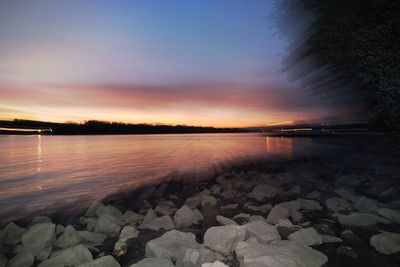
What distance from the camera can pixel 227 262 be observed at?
600 centimetres

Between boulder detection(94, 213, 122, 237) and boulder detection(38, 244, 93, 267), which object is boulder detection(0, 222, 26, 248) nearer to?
boulder detection(94, 213, 122, 237)

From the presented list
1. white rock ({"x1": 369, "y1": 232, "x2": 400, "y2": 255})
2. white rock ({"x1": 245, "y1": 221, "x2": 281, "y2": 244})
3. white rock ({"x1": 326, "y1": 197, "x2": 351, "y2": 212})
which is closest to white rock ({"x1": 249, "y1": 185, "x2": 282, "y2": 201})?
white rock ({"x1": 326, "y1": 197, "x2": 351, "y2": 212})

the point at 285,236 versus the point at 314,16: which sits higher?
the point at 314,16

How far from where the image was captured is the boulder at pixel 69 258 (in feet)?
20.0

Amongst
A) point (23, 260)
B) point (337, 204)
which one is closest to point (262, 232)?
point (337, 204)

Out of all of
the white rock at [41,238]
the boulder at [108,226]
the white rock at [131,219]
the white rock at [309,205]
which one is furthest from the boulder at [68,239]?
the white rock at [309,205]

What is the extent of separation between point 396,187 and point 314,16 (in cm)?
820

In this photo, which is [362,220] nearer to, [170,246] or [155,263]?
[170,246]

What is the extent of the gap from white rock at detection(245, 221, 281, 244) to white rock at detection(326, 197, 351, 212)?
11.7 feet

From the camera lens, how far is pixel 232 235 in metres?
6.59

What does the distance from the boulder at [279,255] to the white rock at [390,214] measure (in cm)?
364

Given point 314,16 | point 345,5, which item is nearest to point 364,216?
point 345,5

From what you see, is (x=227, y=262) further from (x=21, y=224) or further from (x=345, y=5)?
(x=345, y=5)

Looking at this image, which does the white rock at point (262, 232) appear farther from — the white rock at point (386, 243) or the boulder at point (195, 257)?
the white rock at point (386, 243)
